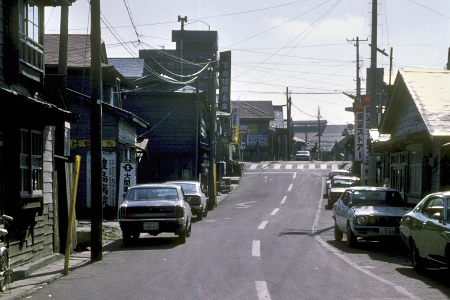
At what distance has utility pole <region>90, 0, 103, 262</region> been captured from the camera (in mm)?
15180

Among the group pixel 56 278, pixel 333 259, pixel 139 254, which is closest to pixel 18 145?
pixel 56 278

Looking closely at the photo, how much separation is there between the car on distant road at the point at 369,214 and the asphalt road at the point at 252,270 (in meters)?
0.50

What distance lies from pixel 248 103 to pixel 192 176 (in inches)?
2013

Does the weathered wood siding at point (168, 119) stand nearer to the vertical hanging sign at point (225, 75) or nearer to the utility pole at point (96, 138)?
the vertical hanging sign at point (225, 75)

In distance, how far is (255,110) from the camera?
9688cm

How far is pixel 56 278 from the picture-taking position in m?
12.5

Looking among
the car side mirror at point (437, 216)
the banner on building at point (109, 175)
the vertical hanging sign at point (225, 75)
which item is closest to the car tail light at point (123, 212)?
the car side mirror at point (437, 216)

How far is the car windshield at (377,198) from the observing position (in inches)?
765

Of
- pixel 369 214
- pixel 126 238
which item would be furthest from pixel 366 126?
Result: pixel 126 238

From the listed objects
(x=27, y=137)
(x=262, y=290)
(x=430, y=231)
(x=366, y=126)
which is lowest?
(x=262, y=290)

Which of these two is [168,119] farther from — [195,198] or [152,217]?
[152,217]

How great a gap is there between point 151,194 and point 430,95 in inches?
384

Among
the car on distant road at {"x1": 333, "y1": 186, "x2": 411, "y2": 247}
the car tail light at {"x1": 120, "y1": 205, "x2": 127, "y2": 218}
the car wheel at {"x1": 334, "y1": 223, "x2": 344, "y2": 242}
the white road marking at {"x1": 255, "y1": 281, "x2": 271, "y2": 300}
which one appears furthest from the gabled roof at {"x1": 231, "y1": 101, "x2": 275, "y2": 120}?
the white road marking at {"x1": 255, "y1": 281, "x2": 271, "y2": 300}

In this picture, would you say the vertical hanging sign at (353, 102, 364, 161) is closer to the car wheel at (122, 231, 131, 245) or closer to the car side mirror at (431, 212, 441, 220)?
the car wheel at (122, 231, 131, 245)
